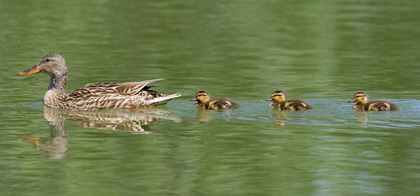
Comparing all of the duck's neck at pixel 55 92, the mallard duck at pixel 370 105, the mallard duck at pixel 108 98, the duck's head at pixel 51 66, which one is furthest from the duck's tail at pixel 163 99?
the mallard duck at pixel 370 105

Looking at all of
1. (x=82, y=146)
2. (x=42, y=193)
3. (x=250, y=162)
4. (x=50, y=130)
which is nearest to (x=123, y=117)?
(x=50, y=130)

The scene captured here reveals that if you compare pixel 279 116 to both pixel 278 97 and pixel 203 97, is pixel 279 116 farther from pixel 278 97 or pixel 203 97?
pixel 203 97

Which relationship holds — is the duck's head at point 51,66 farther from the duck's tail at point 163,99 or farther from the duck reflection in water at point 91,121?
the duck's tail at point 163,99

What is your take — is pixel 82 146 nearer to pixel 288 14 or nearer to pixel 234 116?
pixel 234 116

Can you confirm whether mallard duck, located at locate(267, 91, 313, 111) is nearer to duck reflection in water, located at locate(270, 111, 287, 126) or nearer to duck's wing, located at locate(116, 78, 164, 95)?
duck reflection in water, located at locate(270, 111, 287, 126)

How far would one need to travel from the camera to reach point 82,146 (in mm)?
9391

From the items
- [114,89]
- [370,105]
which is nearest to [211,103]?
[114,89]

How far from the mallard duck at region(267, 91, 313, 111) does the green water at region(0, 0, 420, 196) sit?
0.36 feet

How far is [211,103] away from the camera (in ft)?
37.8

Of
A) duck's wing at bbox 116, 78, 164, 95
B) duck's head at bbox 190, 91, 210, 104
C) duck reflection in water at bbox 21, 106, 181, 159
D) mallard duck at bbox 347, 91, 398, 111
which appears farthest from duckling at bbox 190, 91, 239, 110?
mallard duck at bbox 347, 91, 398, 111

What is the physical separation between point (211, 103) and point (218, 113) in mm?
250

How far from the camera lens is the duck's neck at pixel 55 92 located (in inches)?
481

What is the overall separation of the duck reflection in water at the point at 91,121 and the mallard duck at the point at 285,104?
1.25 m

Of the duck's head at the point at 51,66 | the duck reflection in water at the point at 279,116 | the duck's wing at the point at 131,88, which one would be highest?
the duck's head at the point at 51,66
